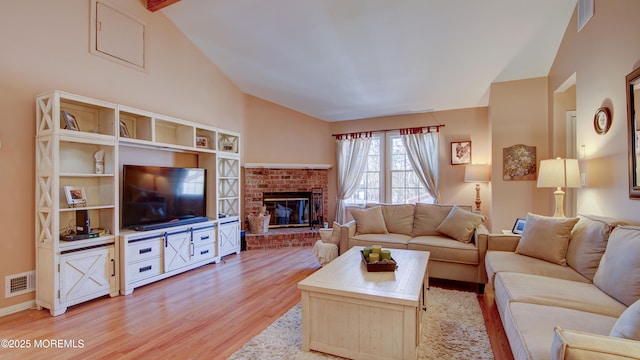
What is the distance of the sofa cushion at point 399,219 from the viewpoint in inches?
163

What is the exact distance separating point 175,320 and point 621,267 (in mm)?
3264

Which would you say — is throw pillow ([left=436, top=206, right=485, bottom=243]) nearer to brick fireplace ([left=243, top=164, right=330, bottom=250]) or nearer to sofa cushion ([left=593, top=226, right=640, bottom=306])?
sofa cushion ([left=593, top=226, right=640, bottom=306])

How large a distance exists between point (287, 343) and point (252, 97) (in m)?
4.70

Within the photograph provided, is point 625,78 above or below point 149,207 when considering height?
above

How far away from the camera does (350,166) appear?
6152 mm

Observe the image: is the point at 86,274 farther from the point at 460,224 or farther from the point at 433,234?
the point at 460,224

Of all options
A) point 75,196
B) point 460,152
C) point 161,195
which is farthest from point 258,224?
point 460,152

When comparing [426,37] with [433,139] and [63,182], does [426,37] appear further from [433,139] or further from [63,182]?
[63,182]

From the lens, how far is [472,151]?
5.22 metres

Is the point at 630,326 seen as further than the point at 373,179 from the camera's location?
No

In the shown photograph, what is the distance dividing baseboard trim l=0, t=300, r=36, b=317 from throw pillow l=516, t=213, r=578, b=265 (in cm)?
471

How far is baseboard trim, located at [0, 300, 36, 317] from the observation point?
2.68 metres

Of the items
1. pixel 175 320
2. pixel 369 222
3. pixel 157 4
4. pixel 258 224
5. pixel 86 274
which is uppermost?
pixel 157 4

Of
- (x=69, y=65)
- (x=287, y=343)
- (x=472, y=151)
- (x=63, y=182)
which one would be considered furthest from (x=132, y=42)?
(x=472, y=151)
